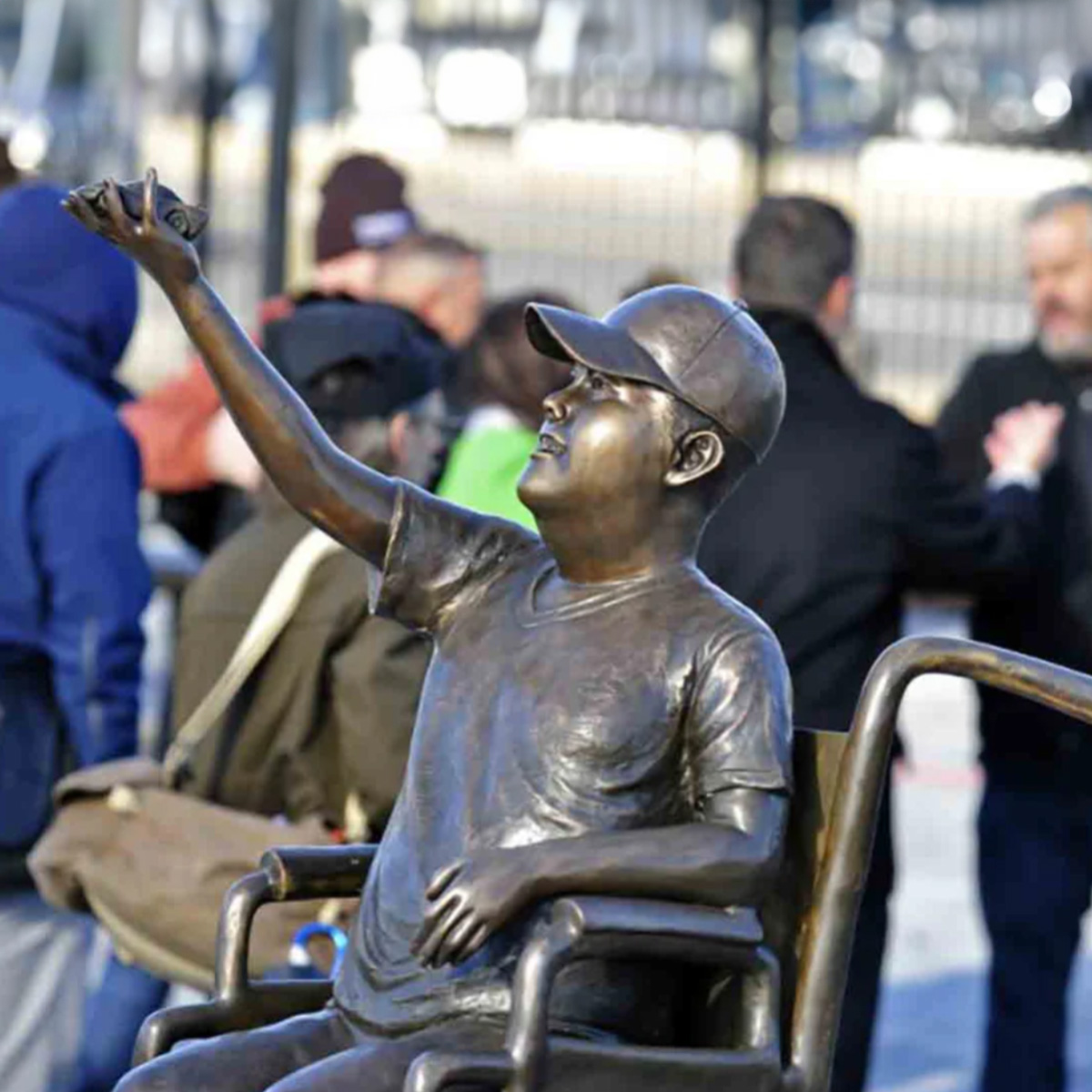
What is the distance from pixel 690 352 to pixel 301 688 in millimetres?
1821

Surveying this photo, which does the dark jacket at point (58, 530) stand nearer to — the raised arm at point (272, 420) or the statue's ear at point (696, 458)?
the raised arm at point (272, 420)

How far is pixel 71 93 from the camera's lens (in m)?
20.1

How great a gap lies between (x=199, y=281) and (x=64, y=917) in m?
2.21

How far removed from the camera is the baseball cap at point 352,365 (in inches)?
221

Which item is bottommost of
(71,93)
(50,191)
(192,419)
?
(192,419)

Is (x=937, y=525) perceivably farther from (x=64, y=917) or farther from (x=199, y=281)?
(x=199, y=281)

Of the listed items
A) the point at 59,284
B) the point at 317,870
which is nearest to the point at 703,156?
the point at 59,284

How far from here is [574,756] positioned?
12.0ft

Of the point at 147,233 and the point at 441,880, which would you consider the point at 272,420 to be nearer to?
the point at 147,233

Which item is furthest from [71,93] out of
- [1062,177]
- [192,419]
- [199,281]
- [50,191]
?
[199,281]

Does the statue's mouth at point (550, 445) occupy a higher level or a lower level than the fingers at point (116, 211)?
lower

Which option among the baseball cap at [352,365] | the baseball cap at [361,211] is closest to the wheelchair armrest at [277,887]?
the baseball cap at [352,365]

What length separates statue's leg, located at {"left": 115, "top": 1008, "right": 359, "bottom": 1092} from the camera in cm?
353

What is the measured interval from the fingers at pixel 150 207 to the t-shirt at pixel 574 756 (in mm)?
652
